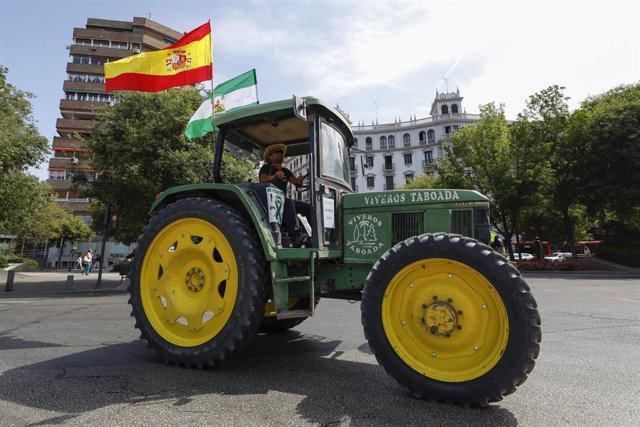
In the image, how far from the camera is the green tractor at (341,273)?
8.01 ft

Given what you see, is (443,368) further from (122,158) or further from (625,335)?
(122,158)

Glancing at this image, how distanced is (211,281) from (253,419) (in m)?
1.38

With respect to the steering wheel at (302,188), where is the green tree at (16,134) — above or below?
above

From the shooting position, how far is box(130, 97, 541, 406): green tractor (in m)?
2.44

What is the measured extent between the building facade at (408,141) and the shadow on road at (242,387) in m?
58.8

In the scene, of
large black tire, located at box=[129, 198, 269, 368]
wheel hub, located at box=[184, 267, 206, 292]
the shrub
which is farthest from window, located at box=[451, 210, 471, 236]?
the shrub

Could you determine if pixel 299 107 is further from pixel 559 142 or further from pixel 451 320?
pixel 559 142

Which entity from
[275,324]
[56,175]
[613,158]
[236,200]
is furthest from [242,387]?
[56,175]

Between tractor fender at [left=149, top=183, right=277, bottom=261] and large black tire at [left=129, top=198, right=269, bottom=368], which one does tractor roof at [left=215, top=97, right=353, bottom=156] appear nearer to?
tractor fender at [left=149, top=183, right=277, bottom=261]

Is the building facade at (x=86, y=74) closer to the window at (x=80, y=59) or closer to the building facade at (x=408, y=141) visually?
the window at (x=80, y=59)

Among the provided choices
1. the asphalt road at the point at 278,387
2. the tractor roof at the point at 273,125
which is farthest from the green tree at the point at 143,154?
the asphalt road at the point at 278,387

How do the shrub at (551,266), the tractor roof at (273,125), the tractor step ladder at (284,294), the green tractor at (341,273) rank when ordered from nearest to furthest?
the green tractor at (341,273) → the tractor step ladder at (284,294) → the tractor roof at (273,125) → the shrub at (551,266)

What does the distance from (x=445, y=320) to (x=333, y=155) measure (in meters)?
2.09

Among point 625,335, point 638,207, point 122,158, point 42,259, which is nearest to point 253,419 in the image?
point 625,335
